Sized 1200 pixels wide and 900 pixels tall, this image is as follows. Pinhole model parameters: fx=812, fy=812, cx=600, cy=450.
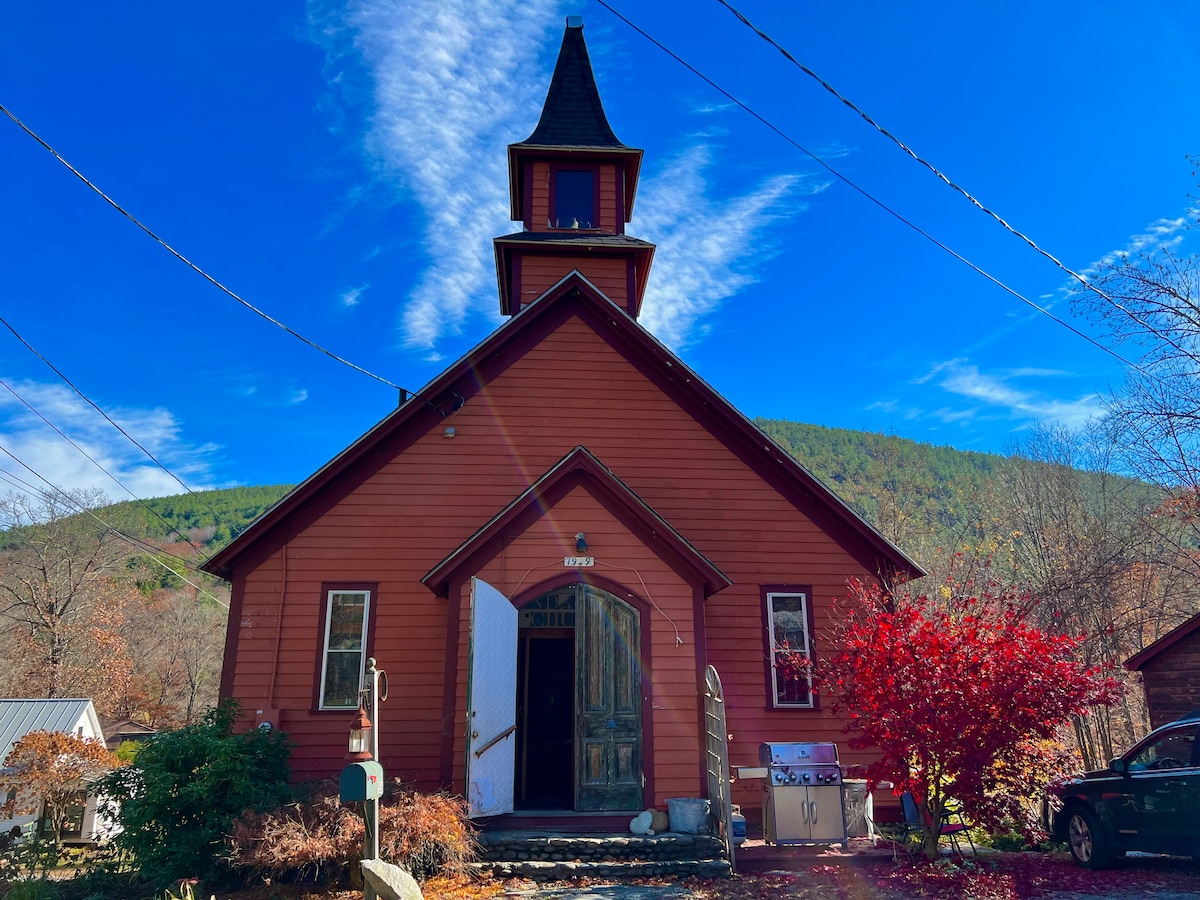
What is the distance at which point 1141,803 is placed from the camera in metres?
9.29

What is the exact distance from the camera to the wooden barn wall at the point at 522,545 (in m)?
11.8

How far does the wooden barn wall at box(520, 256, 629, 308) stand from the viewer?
50.9 feet

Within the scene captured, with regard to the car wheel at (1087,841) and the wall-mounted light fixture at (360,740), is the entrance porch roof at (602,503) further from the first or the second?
the car wheel at (1087,841)

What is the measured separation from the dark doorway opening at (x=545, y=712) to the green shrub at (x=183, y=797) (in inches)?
163

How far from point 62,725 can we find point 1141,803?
20.8 m

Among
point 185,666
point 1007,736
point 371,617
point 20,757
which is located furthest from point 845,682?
point 185,666

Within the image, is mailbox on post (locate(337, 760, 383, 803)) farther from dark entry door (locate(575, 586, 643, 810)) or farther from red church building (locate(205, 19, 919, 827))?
dark entry door (locate(575, 586, 643, 810))

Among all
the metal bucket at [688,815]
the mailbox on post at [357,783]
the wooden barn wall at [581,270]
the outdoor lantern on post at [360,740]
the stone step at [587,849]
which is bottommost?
the stone step at [587,849]

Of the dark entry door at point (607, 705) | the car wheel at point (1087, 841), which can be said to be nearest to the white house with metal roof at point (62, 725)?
the dark entry door at point (607, 705)

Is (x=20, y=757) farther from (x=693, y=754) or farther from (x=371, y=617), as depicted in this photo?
(x=693, y=754)

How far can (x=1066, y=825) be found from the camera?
10.2 metres

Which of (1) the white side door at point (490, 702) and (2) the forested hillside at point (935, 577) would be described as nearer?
(1) the white side door at point (490, 702)

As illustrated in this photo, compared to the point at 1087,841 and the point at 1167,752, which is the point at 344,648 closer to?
the point at 1087,841

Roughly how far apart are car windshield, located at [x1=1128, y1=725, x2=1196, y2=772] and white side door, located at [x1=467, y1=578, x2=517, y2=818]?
743 centimetres
